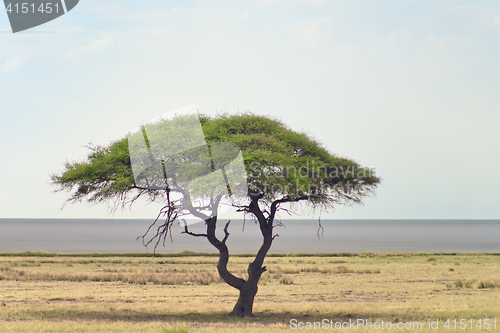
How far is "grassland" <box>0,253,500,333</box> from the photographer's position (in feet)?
47.1

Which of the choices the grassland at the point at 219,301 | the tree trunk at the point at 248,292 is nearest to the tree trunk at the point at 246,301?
the tree trunk at the point at 248,292

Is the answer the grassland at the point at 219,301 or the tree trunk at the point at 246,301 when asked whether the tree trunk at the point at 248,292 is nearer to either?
the tree trunk at the point at 246,301

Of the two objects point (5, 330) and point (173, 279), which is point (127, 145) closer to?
point (5, 330)

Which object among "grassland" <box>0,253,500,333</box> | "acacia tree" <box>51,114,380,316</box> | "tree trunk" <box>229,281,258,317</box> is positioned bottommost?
"grassland" <box>0,253,500,333</box>

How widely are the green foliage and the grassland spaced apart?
4486mm

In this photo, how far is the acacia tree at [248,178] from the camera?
49.4 ft

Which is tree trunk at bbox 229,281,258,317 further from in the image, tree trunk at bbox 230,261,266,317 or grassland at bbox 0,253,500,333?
grassland at bbox 0,253,500,333

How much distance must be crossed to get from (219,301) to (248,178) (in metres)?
9.18

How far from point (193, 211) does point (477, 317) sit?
1066cm

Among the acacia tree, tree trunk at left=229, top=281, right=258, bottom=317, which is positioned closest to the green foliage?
the acacia tree

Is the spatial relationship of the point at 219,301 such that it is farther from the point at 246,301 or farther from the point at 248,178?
the point at 248,178

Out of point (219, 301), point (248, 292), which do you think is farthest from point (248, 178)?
point (219, 301)

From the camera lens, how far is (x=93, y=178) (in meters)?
16.3

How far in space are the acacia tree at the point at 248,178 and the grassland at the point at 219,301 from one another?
9.71 feet
